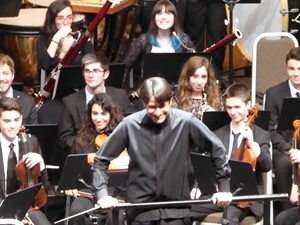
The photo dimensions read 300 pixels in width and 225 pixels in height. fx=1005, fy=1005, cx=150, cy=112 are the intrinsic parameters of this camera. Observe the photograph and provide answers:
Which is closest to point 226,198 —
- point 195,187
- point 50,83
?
point 195,187

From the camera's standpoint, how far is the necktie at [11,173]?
5.30 metres

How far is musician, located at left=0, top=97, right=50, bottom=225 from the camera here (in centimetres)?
531

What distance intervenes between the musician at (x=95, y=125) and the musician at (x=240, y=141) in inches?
23.5

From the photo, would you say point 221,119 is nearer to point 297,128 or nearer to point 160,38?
point 297,128

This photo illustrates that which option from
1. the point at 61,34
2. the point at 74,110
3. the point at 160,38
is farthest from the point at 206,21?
the point at 74,110

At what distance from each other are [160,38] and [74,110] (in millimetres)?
1090

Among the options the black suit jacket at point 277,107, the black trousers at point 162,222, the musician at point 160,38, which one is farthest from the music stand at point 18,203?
the musician at point 160,38

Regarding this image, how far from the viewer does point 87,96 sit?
612 centimetres

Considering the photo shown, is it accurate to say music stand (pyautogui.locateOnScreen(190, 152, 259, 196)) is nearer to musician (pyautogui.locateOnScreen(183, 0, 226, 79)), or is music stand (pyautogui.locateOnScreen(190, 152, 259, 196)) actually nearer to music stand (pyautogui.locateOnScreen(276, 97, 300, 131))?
music stand (pyautogui.locateOnScreen(276, 97, 300, 131))

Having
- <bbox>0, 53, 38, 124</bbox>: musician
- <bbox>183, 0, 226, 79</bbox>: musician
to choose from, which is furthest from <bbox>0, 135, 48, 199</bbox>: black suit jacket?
<bbox>183, 0, 226, 79</bbox>: musician

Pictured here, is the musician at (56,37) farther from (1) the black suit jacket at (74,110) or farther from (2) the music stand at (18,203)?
(2) the music stand at (18,203)

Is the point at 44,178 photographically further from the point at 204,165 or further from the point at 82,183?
the point at 204,165

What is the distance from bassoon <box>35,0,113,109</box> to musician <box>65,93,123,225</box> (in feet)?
2.58

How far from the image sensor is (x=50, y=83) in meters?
6.48
